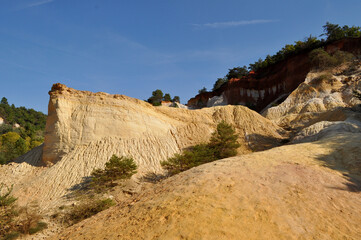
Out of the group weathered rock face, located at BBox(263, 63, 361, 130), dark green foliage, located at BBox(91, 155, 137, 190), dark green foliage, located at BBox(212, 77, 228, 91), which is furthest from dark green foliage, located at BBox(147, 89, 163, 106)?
dark green foliage, located at BBox(91, 155, 137, 190)

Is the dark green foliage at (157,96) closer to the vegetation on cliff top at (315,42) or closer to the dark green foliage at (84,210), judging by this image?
the vegetation on cliff top at (315,42)

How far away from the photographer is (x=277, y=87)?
40656 mm

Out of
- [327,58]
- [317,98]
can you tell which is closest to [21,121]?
[317,98]

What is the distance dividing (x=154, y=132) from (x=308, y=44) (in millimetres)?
34781

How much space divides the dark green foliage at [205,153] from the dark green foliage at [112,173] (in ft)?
6.77

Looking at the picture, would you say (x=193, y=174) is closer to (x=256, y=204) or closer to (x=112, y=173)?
(x=256, y=204)

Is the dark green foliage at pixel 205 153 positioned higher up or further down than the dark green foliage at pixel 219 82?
further down

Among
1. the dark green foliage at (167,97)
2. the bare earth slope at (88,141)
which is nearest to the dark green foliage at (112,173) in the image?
the bare earth slope at (88,141)

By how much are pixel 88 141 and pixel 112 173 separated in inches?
131

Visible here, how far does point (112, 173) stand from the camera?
11.7m

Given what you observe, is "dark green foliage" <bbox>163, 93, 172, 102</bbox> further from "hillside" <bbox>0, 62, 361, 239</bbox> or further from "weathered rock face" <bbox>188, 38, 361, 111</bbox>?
"hillside" <bbox>0, 62, 361, 239</bbox>

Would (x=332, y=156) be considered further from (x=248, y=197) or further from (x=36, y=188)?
(x=36, y=188)

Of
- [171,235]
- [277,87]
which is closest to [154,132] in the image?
[171,235]

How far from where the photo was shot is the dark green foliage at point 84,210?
884 centimetres
